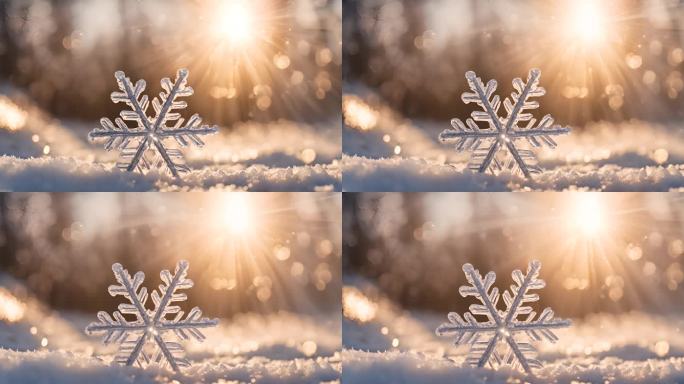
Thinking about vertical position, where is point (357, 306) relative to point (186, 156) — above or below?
below

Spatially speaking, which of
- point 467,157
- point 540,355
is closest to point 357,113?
point 467,157

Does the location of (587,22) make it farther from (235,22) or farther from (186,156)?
(186,156)

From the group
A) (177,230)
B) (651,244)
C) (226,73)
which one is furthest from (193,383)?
(651,244)

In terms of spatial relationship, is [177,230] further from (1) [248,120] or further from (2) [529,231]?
(2) [529,231]

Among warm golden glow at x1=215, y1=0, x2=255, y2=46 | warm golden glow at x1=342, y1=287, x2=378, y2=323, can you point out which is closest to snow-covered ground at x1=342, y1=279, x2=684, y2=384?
warm golden glow at x1=342, y1=287, x2=378, y2=323

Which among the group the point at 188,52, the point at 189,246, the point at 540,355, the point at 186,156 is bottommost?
the point at 540,355

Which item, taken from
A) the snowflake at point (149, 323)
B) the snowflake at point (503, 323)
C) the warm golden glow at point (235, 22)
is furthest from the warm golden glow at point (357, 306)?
the warm golden glow at point (235, 22)

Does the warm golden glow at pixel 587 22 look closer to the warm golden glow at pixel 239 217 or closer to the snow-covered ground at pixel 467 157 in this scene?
the snow-covered ground at pixel 467 157
